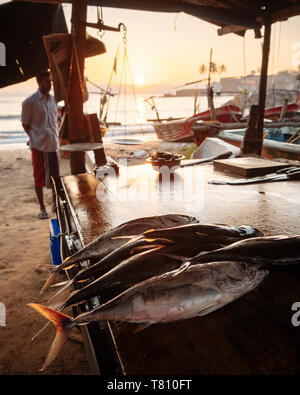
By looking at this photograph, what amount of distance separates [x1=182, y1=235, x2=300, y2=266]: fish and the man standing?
5.48 metres

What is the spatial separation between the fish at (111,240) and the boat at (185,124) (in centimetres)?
2089

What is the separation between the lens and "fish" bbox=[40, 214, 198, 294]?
5.92 feet

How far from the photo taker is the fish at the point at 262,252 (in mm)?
1410

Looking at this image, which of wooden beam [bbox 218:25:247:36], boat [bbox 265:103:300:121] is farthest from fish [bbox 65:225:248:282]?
boat [bbox 265:103:300:121]

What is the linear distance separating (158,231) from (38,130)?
5.48 meters

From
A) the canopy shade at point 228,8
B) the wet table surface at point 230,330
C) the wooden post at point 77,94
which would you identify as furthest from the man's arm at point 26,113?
the wet table surface at point 230,330

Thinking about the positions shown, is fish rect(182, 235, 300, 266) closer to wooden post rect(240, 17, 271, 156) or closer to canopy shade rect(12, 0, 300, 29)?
wooden post rect(240, 17, 271, 156)
